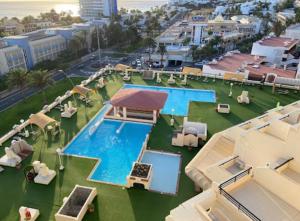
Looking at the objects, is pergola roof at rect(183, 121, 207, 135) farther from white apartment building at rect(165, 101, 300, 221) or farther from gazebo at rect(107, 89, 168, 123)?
white apartment building at rect(165, 101, 300, 221)

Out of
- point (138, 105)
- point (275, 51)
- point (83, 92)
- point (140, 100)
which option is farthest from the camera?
point (275, 51)

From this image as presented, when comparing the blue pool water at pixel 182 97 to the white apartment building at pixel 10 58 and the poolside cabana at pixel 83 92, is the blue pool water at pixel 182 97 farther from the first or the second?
the white apartment building at pixel 10 58

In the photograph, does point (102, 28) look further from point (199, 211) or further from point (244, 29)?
point (199, 211)

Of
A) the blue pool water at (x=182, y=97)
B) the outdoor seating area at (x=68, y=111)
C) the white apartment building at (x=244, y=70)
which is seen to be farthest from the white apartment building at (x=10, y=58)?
the white apartment building at (x=244, y=70)

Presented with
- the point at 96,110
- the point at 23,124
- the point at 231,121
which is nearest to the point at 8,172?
the point at 23,124

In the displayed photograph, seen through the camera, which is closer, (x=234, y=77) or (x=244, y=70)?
(x=234, y=77)

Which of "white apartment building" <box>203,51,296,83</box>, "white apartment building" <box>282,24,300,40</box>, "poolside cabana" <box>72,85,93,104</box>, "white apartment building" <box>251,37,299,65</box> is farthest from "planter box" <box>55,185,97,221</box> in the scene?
"white apartment building" <box>282,24,300,40</box>

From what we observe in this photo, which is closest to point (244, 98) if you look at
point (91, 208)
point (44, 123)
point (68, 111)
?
point (68, 111)

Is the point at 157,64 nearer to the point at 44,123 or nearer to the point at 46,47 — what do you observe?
the point at 46,47
